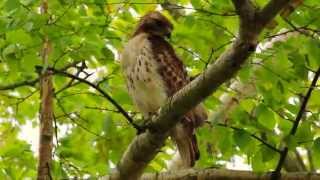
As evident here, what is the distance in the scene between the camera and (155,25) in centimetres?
612

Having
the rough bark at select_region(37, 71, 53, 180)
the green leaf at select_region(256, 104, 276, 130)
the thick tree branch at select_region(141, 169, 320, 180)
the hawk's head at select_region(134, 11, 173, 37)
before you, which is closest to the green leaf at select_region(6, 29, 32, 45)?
the rough bark at select_region(37, 71, 53, 180)

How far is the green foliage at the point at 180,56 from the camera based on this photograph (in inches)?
187

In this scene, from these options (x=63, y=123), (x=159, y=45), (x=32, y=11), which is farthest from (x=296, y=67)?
(x=63, y=123)

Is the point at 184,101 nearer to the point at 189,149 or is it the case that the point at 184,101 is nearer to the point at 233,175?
the point at 233,175

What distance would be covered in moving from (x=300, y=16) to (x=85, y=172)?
203 centimetres

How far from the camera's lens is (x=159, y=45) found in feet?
18.8

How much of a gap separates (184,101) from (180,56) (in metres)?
2.26

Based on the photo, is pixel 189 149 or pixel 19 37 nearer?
pixel 19 37

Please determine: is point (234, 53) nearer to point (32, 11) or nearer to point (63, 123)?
point (32, 11)

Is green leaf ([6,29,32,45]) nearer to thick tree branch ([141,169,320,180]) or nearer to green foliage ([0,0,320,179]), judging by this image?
green foliage ([0,0,320,179])

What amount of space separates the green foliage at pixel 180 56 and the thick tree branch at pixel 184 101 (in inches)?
17.3

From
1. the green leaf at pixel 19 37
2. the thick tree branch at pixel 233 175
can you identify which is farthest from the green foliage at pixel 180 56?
the thick tree branch at pixel 233 175

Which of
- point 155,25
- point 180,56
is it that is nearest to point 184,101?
point 180,56

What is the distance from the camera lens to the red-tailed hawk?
5465mm
